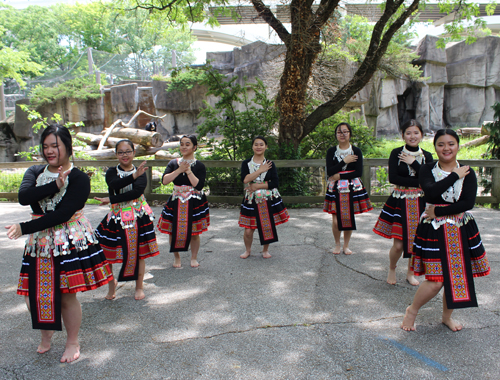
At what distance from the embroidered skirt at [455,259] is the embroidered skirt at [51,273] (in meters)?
2.44

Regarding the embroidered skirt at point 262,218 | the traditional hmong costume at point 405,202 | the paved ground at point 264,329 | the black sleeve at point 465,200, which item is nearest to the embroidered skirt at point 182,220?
the paved ground at point 264,329

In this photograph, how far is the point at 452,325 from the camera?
293cm

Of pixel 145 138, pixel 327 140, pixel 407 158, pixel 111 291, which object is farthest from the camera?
pixel 145 138

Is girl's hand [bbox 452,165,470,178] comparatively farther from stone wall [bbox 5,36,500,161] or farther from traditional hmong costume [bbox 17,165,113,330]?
stone wall [bbox 5,36,500,161]

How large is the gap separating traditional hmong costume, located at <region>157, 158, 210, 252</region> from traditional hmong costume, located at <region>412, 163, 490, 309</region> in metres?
2.48

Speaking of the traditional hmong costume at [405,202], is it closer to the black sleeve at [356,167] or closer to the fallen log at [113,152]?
the black sleeve at [356,167]

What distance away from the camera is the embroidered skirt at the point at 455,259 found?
2750 millimetres

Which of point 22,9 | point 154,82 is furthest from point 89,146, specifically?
point 22,9

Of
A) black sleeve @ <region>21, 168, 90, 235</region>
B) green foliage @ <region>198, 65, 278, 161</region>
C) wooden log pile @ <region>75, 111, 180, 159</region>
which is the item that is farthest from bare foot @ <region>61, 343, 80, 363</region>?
wooden log pile @ <region>75, 111, 180, 159</region>

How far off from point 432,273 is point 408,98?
2317 centimetres

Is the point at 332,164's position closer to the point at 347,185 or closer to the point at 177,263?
the point at 347,185

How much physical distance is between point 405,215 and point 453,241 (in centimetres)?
102

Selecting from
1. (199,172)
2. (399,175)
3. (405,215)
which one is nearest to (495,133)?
(399,175)

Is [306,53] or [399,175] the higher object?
[306,53]
